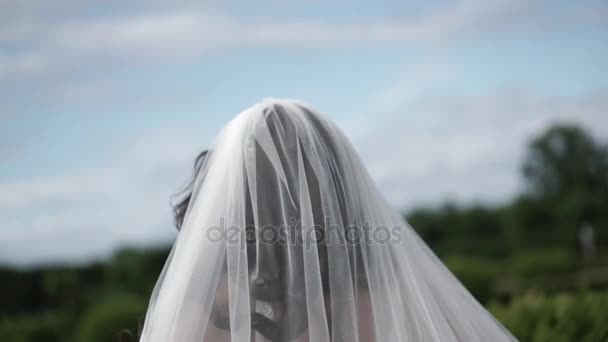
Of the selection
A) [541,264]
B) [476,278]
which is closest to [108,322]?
[476,278]

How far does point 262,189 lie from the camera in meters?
2.37

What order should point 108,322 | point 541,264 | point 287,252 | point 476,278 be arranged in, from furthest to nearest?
1. point 541,264
2. point 476,278
3. point 108,322
4. point 287,252

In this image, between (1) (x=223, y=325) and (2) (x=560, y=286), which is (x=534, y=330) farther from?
(2) (x=560, y=286)

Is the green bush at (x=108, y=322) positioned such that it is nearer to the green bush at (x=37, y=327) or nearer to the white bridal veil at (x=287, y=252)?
the green bush at (x=37, y=327)

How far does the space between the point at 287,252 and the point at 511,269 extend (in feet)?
44.9

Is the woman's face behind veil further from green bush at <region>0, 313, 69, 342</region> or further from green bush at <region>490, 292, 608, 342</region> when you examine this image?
green bush at <region>0, 313, 69, 342</region>

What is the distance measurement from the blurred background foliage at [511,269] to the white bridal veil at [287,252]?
480 mm

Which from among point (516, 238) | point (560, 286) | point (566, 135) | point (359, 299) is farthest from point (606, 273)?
point (359, 299)

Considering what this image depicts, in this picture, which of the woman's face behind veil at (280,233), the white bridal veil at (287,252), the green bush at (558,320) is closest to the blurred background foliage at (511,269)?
the green bush at (558,320)

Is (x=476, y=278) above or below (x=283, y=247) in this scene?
below

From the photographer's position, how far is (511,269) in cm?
1509

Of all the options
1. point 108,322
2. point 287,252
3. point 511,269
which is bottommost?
point 511,269

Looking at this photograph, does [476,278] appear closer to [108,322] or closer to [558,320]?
[108,322]

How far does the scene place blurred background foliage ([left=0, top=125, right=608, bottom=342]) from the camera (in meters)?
5.14
